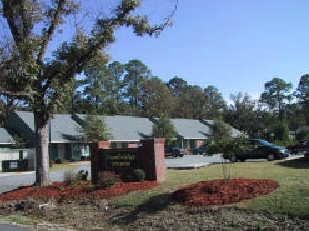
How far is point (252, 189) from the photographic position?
12.0 m

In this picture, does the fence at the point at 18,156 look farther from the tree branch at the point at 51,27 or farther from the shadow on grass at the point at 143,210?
the shadow on grass at the point at 143,210

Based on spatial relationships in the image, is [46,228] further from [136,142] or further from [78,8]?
[136,142]

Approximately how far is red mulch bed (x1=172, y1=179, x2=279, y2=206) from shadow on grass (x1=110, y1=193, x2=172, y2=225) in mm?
361

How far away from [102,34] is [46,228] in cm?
875

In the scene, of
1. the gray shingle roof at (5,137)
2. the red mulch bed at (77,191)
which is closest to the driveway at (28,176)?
the red mulch bed at (77,191)

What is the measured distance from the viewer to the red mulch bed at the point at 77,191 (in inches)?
595

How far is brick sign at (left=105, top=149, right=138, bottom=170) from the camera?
1798 centimetres

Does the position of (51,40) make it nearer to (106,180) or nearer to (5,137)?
(106,180)

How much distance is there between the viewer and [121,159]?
59.8ft

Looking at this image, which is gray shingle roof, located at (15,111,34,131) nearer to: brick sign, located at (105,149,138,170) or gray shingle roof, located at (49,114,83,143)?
gray shingle roof, located at (49,114,83,143)

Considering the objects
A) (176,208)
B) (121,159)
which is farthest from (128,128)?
(176,208)

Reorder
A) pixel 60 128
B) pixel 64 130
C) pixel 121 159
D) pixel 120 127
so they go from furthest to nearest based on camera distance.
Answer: pixel 120 127 → pixel 64 130 → pixel 60 128 → pixel 121 159

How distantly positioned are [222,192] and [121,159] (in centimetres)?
700

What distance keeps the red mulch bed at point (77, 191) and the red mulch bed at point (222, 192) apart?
8.76ft
